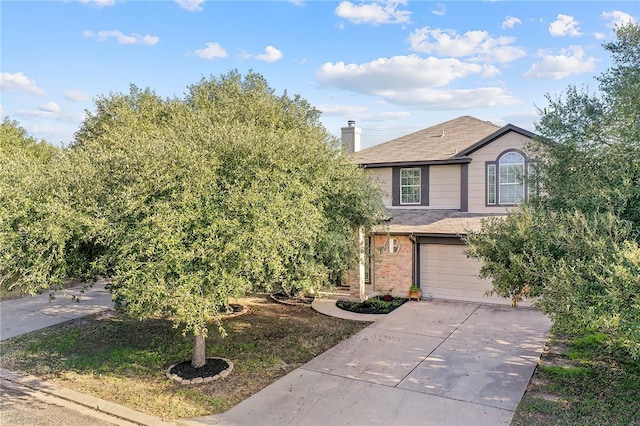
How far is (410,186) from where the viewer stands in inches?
645

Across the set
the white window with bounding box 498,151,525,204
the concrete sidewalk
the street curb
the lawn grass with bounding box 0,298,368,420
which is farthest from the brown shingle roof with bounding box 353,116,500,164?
the street curb

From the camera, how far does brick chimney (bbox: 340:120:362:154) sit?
20359mm

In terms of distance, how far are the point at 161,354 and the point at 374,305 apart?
22.5ft

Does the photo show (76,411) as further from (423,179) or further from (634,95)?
(423,179)

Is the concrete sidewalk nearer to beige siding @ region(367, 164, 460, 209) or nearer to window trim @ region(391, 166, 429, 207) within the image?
beige siding @ region(367, 164, 460, 209)

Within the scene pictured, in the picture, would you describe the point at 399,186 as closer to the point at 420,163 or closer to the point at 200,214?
the point at 420,163

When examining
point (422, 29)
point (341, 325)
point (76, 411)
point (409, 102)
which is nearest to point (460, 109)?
point (409, 102)

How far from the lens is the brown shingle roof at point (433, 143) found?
1620 cm

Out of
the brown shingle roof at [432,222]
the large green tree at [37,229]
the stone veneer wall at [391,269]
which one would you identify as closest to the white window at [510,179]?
the brown shingle roof at [432,222]

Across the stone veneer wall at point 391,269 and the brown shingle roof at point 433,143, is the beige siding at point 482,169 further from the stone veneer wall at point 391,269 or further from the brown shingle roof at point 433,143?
the stone veneer wall at point 391,269

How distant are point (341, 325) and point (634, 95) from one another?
8.60 m

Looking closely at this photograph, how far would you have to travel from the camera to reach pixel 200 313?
6.33m

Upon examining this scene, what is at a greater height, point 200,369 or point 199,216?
point 199,216

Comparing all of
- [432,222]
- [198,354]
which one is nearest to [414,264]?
[432,222]
